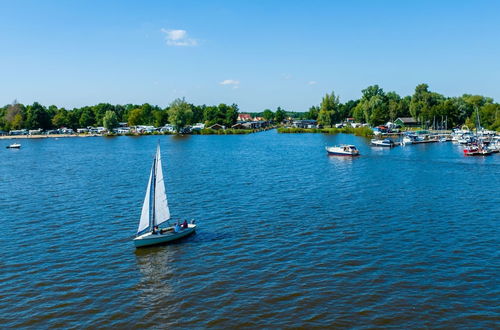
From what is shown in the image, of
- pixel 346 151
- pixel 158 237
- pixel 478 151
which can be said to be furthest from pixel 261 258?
pixel 478 151

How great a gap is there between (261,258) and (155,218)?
37.7 feet

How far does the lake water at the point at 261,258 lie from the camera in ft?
91.6

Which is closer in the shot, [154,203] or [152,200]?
[152,200]

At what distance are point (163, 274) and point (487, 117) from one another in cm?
20525

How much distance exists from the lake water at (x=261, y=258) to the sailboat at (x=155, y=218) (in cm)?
119

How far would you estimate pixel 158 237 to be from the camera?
40469 mm

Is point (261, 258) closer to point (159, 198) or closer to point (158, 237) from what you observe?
point (158, 237)

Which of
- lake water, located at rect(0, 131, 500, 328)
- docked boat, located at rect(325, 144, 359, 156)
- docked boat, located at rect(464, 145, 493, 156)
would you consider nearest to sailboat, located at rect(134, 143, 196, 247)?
lake water, located at rect(0, 131, 500, 328)

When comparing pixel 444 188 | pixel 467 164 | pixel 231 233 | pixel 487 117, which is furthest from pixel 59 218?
pixel 487 117

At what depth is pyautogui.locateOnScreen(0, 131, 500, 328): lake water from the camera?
27.9 meters

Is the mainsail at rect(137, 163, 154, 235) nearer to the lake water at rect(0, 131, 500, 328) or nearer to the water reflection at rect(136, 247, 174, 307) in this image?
the water reflection at rect(136, 247, 174, 307)

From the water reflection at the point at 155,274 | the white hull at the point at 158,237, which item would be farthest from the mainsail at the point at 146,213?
the water reflection at the point at 155,274

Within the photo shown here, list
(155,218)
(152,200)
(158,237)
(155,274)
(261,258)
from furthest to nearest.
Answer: (155,218) < (152,200) < (158,237) < (261,258) < (155,274)

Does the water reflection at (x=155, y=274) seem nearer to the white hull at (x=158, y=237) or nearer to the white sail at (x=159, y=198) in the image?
the white hull at (x=158, y=237)
